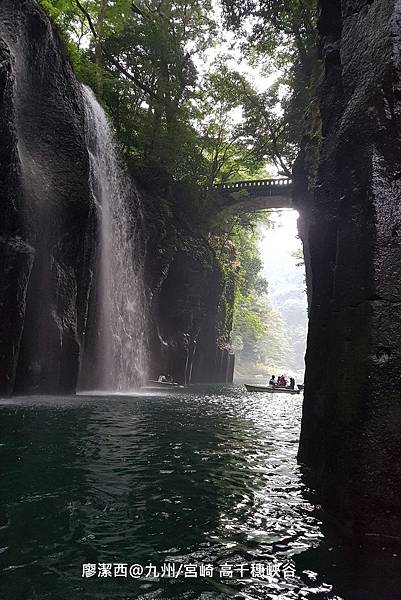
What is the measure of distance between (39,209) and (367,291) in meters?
13.9

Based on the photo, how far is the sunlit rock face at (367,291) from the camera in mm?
4820

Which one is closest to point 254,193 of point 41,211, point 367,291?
point 41,211

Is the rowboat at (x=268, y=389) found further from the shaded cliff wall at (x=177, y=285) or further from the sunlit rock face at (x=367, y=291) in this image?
the sunlit rock face at (x=367, y=291)

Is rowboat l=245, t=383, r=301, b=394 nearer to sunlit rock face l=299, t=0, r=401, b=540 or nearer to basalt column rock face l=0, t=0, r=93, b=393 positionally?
basalt column rock face l=0, t=0, r=93, b=393

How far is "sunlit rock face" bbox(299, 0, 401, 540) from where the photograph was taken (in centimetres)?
482

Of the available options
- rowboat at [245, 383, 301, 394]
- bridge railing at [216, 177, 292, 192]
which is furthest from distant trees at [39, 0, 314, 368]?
rowboat at [245, 383, 301, 394]

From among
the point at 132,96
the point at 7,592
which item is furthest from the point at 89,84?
the point at 7,592

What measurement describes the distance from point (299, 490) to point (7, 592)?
432 centimetres

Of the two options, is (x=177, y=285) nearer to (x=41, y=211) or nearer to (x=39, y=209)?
(x=41, y=211)

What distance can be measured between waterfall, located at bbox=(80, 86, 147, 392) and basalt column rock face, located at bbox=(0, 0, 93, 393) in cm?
254

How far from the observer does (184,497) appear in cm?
607

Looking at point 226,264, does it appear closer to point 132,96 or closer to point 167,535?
point 132,96

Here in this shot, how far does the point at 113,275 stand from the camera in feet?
79.2

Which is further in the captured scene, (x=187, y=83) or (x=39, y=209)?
(x=187, y=83)
